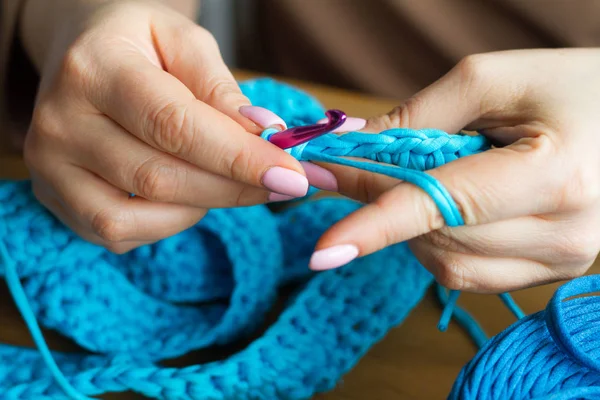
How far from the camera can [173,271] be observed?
25.6 inches

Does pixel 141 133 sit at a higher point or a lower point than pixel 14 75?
higher

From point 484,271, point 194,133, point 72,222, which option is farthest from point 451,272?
point 72,222

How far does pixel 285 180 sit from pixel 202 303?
28 centimetres

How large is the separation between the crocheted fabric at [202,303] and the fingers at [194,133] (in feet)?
0.52

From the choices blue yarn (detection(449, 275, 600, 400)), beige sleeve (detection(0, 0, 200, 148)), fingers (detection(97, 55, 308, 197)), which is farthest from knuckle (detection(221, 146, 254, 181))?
beige sleeve (detection(0, 0, 200, 148))

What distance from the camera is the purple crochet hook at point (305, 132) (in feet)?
1.40

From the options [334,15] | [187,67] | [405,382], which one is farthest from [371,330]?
[334,15]

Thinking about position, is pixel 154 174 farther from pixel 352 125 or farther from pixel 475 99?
pixel 475 99

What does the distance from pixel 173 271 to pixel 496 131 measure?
0.37m

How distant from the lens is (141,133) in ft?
1.61

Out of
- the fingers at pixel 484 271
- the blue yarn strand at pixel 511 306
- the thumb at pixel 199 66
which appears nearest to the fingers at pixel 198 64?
the thumb at pixel 199 66

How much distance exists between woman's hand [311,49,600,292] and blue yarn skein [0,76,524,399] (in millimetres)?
39

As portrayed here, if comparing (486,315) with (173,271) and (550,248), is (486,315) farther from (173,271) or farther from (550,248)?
(173,271)

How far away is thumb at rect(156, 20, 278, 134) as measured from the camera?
0.52 meters
